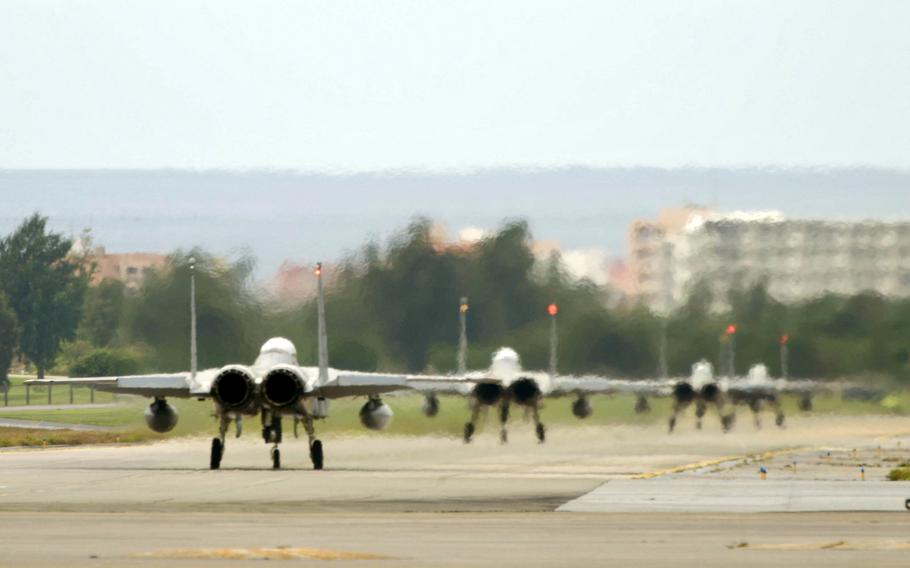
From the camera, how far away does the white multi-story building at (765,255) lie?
183ft

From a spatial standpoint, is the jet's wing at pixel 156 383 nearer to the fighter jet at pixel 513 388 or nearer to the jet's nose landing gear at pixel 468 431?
the fighter jet at pixel 513 388

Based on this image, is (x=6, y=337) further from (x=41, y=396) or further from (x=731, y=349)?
(x=731, y=349)

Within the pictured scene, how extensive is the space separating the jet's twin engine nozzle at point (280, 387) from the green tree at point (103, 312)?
17.4m

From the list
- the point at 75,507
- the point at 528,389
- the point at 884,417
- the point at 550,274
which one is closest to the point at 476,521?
the point at 75,507

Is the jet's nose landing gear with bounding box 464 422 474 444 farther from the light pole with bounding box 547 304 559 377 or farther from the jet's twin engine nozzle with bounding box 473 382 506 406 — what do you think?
the light pole with bounding box 547 304 559 377

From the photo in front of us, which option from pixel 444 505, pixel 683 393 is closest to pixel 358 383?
pixel 444 505

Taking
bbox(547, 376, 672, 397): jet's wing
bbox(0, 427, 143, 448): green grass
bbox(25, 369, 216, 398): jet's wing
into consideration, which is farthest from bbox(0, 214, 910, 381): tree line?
bbox(25, 369, 216, 398): jet's wing

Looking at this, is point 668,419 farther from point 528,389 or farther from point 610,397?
point 528,389

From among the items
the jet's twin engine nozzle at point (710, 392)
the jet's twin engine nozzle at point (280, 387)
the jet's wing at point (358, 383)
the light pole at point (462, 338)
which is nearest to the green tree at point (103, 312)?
the light pole at point (462, 338)

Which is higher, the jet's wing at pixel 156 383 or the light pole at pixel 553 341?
the light pole at pixel 553 341

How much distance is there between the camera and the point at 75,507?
97.5 ft

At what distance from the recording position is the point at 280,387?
4122 centimetres

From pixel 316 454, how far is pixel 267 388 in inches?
89.1

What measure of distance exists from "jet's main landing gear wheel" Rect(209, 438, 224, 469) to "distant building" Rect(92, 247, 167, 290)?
48.0 ft
